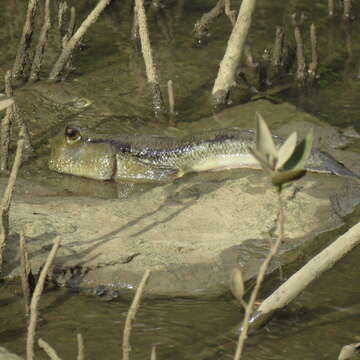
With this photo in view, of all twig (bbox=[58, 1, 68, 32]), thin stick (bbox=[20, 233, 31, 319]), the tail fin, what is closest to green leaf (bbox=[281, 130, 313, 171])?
thin stick (bbox=[20, 233, 31, 319])

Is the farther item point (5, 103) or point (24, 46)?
point (24, 46)

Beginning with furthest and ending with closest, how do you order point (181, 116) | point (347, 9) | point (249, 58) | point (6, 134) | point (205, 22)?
point (347, 9) < point (205, 22) < point (249, 58) < point (181, 116) < point (6, 134)

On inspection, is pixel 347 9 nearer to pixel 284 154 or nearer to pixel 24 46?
pixel 24 46

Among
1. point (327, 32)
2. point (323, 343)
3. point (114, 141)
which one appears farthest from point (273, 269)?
point (327, 32)

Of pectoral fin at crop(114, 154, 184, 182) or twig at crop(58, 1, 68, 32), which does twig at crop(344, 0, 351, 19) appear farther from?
pectoral fin at crop(114, 154, 184, 182)

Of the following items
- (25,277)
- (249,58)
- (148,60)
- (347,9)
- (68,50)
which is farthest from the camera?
(347,9)

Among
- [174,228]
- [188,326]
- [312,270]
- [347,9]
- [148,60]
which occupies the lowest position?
[188,326]

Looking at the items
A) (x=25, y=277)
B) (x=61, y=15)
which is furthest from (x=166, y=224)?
(x=61, y=15)

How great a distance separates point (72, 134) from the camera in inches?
221

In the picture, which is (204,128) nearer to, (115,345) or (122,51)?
(122,51)

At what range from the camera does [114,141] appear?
5.64 meters

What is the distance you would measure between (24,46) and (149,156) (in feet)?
6.21

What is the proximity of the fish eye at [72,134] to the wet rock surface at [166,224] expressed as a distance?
0.81 feet

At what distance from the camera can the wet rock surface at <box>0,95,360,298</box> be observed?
441 centimetres
